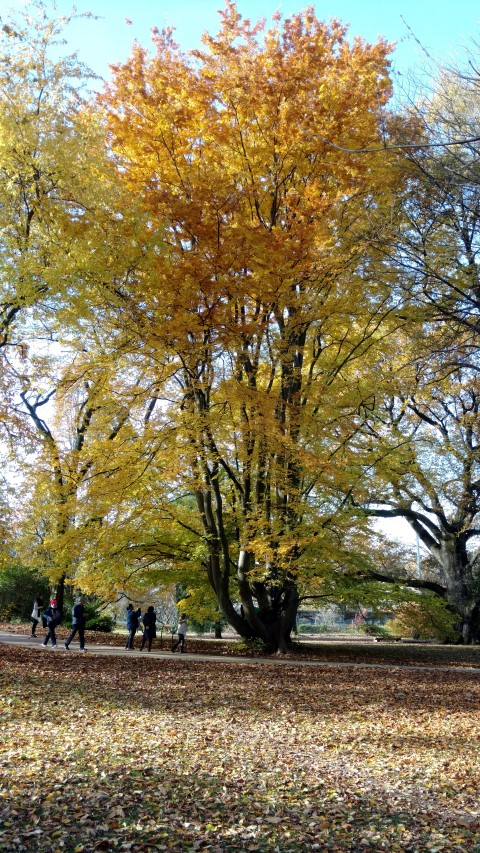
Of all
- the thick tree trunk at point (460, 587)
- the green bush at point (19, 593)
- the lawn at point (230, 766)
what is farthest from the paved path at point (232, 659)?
the thick tree trunk at point (460, 587)

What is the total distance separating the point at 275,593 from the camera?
1667 centimetres

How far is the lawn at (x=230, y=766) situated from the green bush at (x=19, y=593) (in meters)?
15.1

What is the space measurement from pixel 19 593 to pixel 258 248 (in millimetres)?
18272

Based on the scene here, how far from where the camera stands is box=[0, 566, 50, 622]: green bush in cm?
2472

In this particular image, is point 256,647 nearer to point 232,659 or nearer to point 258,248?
point 232,659

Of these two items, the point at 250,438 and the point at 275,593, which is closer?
the point at 250,438

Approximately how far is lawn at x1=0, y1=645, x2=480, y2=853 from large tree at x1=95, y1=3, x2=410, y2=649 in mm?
4201

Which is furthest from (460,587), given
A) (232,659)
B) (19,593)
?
(19,593)

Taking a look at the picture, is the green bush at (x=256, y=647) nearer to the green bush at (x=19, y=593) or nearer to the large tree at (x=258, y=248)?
the large tree at (x=258, y=248)

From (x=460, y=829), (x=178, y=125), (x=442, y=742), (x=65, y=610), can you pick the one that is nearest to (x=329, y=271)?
(x=178, y=125)

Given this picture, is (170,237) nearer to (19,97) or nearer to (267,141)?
(267,141)

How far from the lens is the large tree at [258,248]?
11.7 meters

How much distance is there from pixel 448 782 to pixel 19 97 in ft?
36.6

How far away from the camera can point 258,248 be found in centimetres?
1170
